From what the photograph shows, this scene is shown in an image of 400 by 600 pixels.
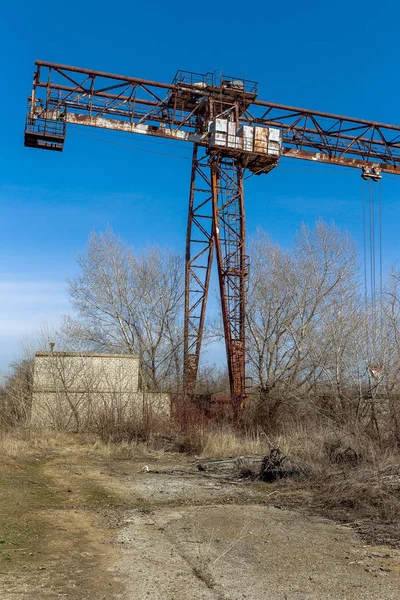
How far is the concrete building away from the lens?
17.9 m

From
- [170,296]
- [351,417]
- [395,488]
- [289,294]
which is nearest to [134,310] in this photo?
[170,296]

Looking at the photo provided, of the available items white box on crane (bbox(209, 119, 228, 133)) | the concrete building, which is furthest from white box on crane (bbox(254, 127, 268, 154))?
the concrete building

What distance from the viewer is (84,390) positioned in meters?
18.5

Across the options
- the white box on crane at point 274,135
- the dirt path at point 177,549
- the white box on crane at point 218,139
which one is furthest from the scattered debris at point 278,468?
the white box on crane at point 274,135

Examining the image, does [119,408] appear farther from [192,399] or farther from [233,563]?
[233,563]

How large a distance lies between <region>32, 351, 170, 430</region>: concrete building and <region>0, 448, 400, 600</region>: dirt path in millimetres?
8443

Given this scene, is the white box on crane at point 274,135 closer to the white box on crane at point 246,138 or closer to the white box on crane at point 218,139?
the white box on crane at point 246,138

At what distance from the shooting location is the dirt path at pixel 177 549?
4527 mm

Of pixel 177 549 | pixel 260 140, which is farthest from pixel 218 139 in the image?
pixel 177 549

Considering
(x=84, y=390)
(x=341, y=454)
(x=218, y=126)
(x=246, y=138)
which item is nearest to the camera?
(x=341, y=454)

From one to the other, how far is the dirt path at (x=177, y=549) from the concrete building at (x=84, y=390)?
27.7 ft

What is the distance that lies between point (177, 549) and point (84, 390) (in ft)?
43.7

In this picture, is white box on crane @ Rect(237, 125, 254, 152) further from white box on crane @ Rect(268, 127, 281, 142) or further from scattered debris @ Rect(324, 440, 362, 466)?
scattered debris @ Rect(324, 440, 362, 466)

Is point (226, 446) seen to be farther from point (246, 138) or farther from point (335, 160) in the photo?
point (335, 160)
